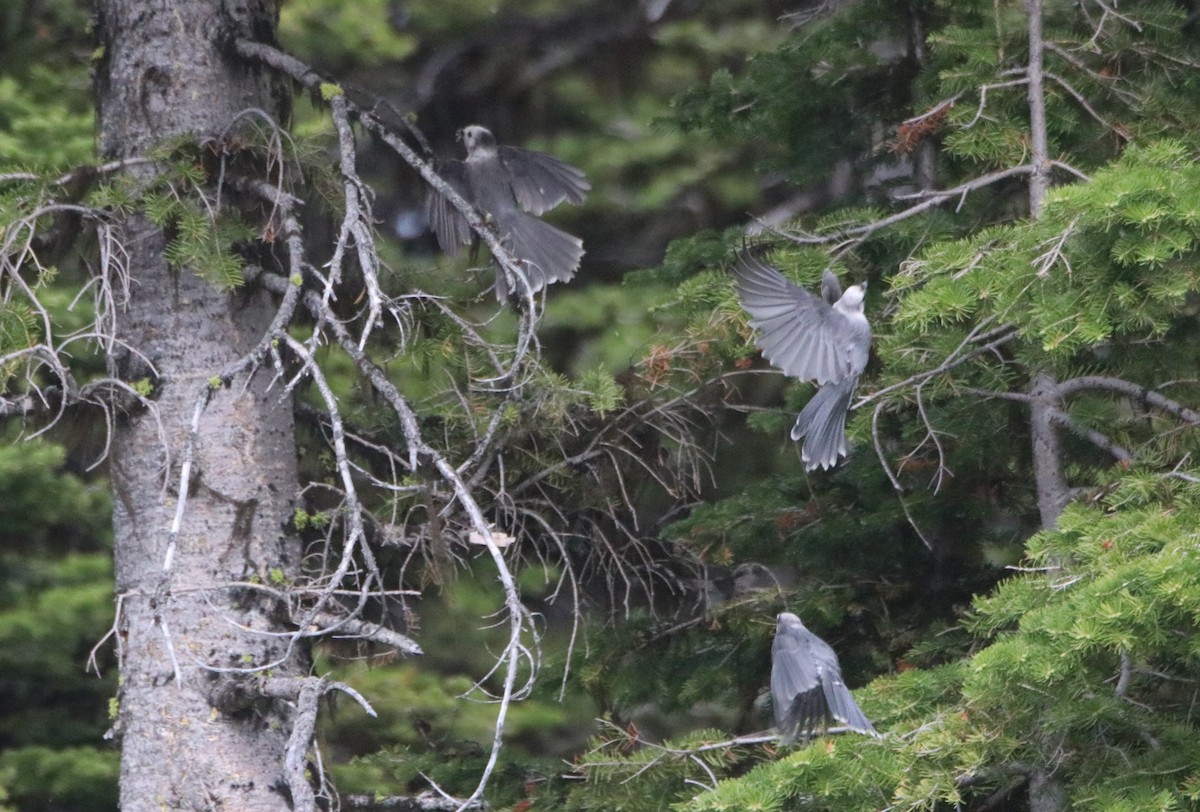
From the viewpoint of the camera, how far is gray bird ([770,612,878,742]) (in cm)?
397

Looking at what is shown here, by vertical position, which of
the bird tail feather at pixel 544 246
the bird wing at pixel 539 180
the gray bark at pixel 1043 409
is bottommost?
the gray bark at pixel 1043 409

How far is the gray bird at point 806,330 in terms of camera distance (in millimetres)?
4461

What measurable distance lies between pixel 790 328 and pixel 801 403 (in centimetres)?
85

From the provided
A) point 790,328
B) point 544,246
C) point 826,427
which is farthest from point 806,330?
point 544,246

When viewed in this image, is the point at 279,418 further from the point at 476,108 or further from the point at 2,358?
the point at 476,108

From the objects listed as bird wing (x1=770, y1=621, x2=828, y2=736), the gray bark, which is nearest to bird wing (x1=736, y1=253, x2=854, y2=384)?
the gray bark

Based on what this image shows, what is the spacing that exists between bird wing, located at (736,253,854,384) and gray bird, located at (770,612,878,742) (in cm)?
81

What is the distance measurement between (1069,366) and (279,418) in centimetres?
248

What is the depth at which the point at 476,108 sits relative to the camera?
29.3 ft

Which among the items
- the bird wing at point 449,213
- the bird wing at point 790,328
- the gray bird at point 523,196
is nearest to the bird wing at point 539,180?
the gray bird at point 523,196

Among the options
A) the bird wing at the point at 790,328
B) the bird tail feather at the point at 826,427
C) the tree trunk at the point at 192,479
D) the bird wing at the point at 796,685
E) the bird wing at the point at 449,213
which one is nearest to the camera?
the bird wing at the point at 796,685

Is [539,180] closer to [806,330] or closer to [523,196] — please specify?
[523,196]

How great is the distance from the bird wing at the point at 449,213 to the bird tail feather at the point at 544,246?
0.18 m

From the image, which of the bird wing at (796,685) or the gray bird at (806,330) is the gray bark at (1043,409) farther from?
the bird wing at (796,685)
